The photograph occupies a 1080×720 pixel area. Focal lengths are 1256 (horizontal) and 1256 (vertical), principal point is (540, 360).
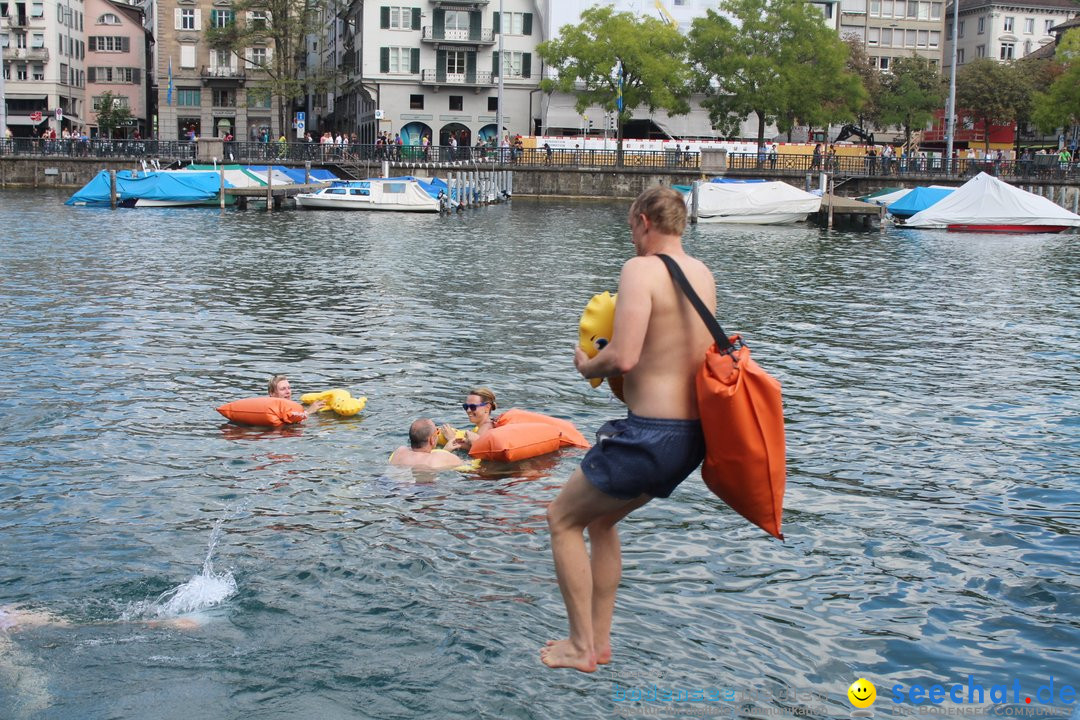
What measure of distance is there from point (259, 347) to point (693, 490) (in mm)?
8798

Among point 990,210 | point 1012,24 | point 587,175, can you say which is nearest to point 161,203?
point 587,175

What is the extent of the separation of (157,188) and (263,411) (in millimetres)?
44728

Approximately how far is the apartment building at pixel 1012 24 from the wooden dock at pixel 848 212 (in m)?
60.8

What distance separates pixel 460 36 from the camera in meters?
89.0

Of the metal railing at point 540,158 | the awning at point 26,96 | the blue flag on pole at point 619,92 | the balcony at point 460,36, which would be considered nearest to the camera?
the metal railing at point 540,158

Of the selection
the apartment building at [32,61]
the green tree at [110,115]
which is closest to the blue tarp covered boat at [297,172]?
the green tree at [110,115]

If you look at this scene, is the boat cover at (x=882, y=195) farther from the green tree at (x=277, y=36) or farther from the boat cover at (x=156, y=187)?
the green tree at (x=277, y=36)

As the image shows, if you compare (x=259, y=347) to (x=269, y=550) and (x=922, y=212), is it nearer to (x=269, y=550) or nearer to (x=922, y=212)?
(x=269, y=550)

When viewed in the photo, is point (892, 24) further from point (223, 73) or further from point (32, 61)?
point (32, 61)

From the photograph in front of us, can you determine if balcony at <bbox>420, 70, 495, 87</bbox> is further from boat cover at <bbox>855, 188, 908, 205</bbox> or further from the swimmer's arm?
the swimmer's arm

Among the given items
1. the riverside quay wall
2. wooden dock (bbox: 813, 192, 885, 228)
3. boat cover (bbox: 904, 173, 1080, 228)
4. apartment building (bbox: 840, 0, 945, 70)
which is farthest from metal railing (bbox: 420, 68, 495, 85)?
boat cover (bbox: 904, 173, 1080, 228)

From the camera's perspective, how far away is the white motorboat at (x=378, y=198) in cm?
5366

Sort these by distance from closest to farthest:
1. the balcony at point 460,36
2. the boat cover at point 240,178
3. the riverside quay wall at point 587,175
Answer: the boat cover at point 240,178 → the riverside quay wall at point 587,175 → the balcony at point 460,36

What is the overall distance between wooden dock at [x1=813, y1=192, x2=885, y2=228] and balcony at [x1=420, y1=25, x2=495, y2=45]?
39134 millimetres
